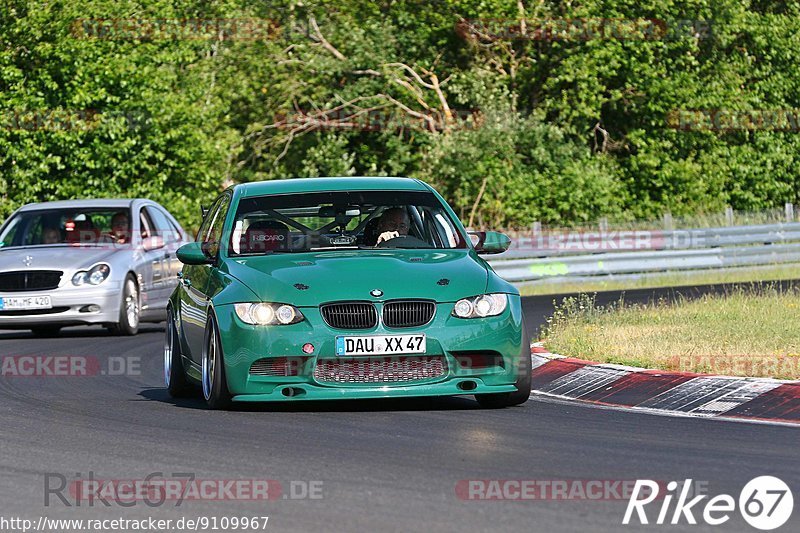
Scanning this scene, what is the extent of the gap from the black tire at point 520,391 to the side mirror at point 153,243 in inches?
386

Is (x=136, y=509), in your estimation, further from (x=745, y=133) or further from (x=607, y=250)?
(x=745, y=133)

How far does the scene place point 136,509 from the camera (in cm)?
697

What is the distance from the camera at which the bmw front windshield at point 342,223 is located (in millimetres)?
11586

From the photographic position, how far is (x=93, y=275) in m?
19.0

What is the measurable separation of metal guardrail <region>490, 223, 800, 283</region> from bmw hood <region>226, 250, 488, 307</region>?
16399 millimetres

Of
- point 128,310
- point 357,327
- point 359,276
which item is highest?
point 359,276

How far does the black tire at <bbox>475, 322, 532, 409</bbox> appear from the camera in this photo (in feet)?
34.9

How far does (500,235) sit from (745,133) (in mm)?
34166

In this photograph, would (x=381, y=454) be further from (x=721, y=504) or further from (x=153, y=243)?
(x=153, y=243)

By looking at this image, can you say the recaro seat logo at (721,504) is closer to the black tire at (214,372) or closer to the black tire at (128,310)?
the black tire at (214,372)

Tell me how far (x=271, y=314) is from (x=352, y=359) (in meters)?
0.57
